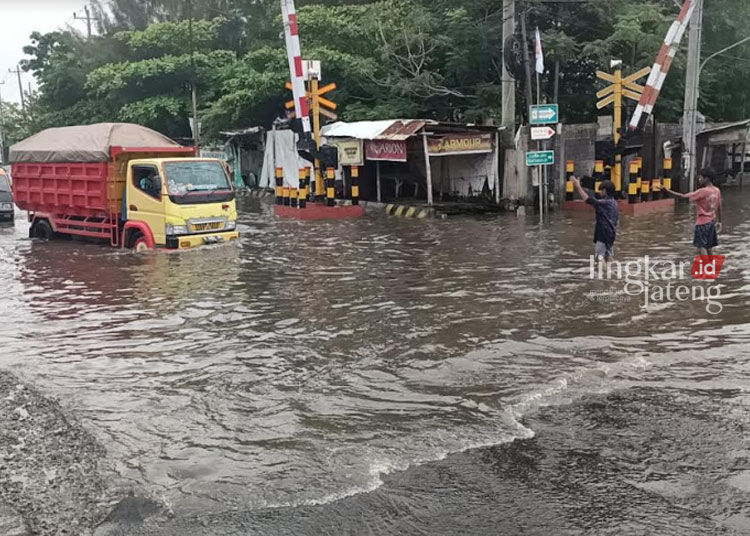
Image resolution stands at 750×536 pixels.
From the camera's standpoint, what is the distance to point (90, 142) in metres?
14.7

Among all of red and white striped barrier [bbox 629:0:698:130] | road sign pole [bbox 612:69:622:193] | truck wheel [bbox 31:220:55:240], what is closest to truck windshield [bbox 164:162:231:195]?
truck wheel [bbox 31:220:55:240]

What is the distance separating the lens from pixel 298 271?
12.2 metres

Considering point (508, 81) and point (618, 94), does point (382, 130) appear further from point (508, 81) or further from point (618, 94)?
point (618, 94)

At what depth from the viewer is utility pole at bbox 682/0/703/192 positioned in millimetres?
20225

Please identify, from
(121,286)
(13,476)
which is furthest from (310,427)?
(121,286)

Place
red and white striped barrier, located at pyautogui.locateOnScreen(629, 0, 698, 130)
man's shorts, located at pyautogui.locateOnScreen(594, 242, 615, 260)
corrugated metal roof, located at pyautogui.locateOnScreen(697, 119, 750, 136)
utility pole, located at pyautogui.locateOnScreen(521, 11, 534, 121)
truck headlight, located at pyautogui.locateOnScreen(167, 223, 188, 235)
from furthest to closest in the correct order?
1. corrugated metal roof, located at pyautogui.locateOnScreen(697, 119, 750, 136)
2. red and white striped barrier, located at pyautogui.locateOnScreen(629, 0, 698, 130)
3. utility pole, located at pyautogui.locateOnScreen(521, 11, 534, 121)
4. truck headlight, located at pyautogui.locateOnScreen(167, 223, 188, 235)
5. man's shorts, located at pyautogui.locateOnScreen(594, 242, 615, 260)

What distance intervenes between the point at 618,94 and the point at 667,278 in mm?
9138

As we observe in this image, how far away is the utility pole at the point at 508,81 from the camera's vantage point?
19.1 metres

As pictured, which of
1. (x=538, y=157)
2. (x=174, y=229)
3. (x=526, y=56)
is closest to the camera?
(x=174, y=229)

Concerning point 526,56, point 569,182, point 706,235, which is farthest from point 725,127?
point 706,235

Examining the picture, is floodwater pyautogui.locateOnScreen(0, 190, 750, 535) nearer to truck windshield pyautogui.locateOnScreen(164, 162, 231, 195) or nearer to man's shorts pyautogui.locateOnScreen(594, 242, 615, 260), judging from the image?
man's shorts pyautogui.locateOnScreen(594, 242, 615, 260)

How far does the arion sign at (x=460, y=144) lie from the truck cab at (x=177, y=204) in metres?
7.33

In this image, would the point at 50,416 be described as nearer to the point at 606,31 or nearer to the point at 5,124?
the point at 606,31

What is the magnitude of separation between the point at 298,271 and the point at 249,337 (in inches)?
161
